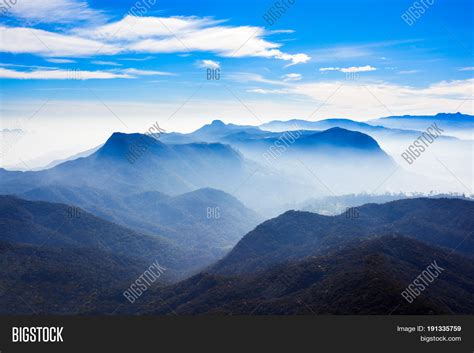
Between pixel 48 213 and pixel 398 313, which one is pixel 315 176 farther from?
pixel 398 313

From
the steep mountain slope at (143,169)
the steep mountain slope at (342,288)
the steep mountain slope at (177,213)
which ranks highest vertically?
the steep mountain slope at (143,169)

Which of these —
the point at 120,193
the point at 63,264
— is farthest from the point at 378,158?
the point at 63,264

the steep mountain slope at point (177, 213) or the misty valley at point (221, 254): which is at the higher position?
the steep mountain slope at point (177, 213)

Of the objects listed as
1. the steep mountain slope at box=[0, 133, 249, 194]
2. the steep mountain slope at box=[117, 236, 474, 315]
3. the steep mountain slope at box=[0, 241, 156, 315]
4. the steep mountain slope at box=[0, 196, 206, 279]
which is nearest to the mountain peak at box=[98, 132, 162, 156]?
the steep mountain slope at box=[0, 133, 249, 194]

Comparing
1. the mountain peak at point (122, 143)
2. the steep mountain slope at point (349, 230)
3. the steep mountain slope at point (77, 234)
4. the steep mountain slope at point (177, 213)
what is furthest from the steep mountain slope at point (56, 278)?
the mountain peak at point (122, 143)

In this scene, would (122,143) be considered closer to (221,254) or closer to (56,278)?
(221,254)

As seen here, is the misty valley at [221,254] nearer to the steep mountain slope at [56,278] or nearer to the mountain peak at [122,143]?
the steep mountain slope at [56,278]

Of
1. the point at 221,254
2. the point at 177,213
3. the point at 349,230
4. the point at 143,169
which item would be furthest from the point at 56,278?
the point at 143,169
